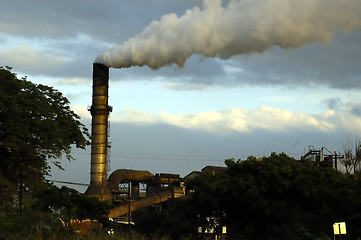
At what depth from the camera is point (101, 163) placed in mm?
71438

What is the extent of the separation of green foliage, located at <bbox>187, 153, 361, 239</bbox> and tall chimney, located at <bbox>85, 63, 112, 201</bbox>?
32511mm

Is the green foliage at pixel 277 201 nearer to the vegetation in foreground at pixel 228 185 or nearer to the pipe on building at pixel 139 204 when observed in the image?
the vegetation in foreground at pixel 228 185

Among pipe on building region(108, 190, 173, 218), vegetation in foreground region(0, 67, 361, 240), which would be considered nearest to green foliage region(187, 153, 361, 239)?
vegetation in foreground region(0, 67, 361, 240)

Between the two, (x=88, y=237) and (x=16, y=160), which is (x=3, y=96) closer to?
(x=16, y=160)

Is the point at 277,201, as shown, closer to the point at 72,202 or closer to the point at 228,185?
the point at 228,185

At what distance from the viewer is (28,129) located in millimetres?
37469

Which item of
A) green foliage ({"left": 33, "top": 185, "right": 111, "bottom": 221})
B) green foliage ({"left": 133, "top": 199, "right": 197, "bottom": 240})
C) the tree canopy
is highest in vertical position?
the tree canopy

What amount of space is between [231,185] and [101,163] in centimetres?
3550

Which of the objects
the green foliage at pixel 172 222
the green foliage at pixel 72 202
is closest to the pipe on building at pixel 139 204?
the green foliage at pixel 172 222

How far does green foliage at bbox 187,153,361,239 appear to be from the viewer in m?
37.1

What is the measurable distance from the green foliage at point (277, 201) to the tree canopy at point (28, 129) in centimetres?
1088

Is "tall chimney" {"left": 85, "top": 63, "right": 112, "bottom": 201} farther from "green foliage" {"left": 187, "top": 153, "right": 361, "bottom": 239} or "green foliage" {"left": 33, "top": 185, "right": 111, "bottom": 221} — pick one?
"green foliage" {"left": 187, "top": 153, "right": 361, "bottom": 239}

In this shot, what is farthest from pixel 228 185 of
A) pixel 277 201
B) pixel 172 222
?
pixel 172 222

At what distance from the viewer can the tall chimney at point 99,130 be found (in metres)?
70.7
